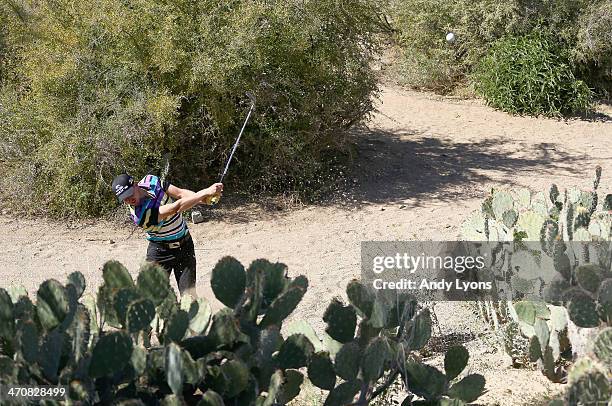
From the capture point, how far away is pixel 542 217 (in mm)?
5402

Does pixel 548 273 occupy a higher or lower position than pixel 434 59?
lower

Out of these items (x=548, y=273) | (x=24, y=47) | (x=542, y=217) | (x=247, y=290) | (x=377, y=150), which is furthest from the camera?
(x=377, y=150)

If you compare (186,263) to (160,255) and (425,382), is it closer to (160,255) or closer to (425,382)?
(160,255)

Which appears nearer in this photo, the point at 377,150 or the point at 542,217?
the point at 542,217

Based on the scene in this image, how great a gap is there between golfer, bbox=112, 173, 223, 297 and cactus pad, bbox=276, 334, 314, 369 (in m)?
1.99

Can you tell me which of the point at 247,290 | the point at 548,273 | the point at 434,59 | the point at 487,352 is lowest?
the point at 487,352

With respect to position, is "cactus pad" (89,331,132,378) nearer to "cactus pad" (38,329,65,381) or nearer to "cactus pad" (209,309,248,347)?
"cactus pad" (38,329,65,381)

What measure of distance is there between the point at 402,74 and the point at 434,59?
758mm

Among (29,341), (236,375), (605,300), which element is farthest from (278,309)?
(605,300)

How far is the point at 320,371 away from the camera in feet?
11.0

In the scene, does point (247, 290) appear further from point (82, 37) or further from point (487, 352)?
point (82, 37)

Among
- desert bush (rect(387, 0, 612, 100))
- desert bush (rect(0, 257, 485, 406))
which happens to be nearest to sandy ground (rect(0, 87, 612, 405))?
desert bush (rect(0, 257, 485, 406))

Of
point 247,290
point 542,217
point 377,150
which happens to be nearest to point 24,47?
point 377,150

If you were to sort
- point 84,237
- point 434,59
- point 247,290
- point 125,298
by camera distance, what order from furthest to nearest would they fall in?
point 434,59 → point 84,237 → point 247,290 → point 125,298
